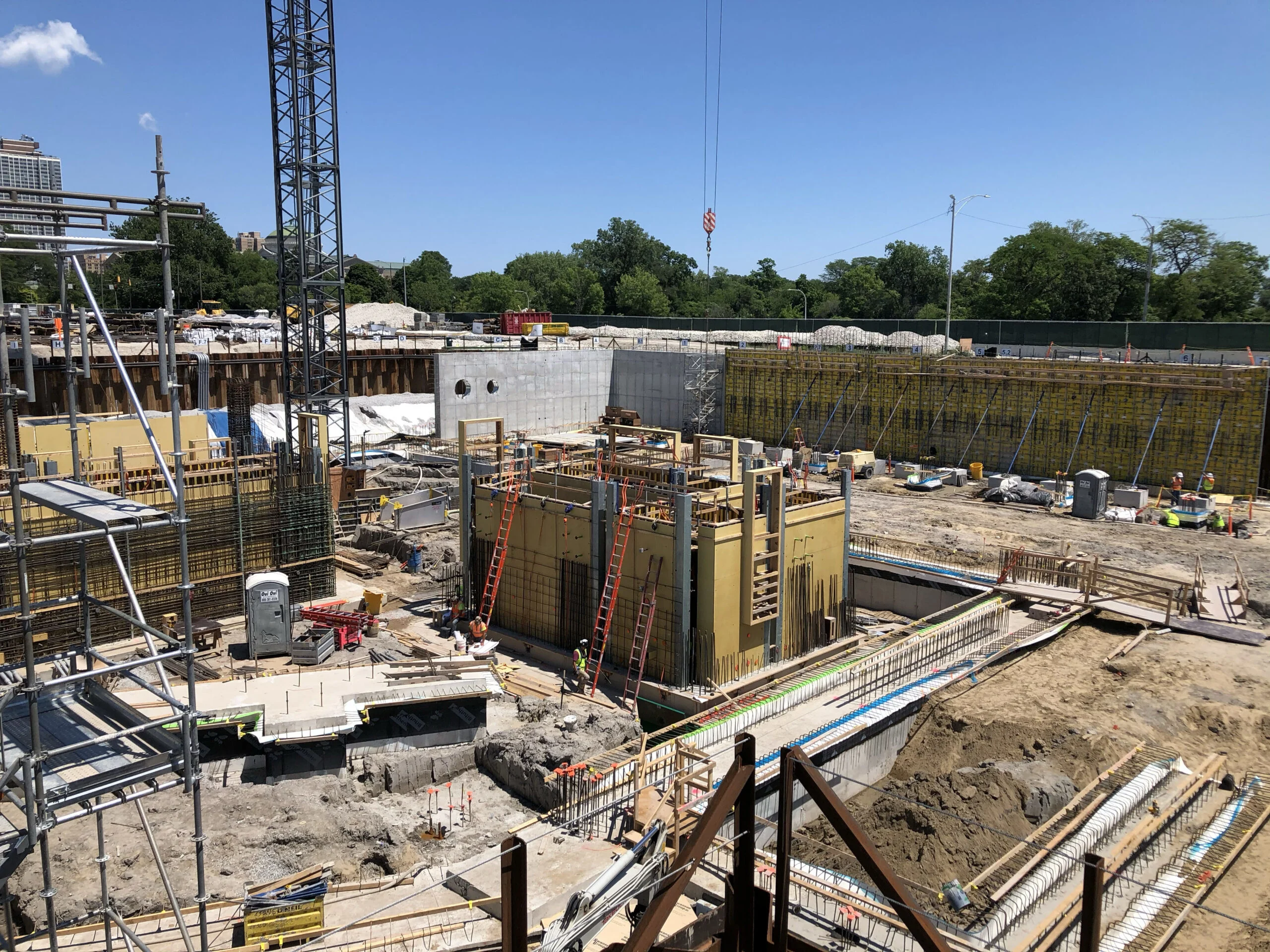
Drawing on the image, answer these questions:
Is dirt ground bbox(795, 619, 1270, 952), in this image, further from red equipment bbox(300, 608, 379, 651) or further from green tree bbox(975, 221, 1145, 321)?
green tree bbox(975, 221, 1145, 321)

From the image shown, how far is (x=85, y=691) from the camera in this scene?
8148mm

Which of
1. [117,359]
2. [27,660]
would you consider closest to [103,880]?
[27,660]

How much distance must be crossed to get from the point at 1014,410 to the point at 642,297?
6947 cm

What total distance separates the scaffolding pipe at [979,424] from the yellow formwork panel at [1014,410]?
40 millimetres

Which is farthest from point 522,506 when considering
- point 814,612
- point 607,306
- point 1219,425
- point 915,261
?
point 607,306

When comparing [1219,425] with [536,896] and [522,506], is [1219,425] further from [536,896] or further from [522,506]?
[536,896]

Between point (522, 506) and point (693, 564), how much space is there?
4.38 m

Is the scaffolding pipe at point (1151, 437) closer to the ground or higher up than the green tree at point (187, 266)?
closer to the ground

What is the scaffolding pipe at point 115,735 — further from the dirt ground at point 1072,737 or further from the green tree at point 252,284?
the green tree at point 252,284

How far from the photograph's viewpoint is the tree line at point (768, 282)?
69.1m

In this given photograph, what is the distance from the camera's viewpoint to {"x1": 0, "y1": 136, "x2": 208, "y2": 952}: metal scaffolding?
6.30 metres

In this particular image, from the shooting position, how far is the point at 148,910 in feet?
35.2

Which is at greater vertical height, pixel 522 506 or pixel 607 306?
pixel 607 306

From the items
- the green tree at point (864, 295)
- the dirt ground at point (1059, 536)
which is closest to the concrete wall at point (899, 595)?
the dirt ground at point (1059, 536)
